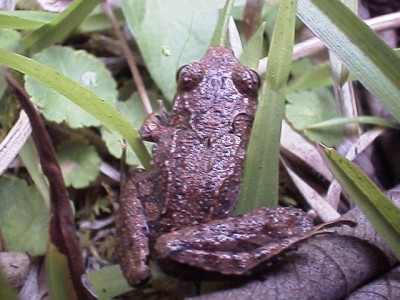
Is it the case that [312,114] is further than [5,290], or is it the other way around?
[312,114]

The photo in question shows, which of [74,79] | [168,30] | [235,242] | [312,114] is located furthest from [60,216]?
[312,114]

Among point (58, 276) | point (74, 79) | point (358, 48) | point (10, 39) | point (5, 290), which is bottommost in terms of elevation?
point (58, 276)

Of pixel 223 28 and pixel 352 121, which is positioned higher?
pixel 223 28

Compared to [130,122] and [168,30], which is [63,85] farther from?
[168,30]

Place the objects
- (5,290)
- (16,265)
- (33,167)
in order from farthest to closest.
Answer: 1. (33,167)
2. (16,265)
3. (5,290)

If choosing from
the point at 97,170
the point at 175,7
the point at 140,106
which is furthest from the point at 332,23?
the point at 97,170
